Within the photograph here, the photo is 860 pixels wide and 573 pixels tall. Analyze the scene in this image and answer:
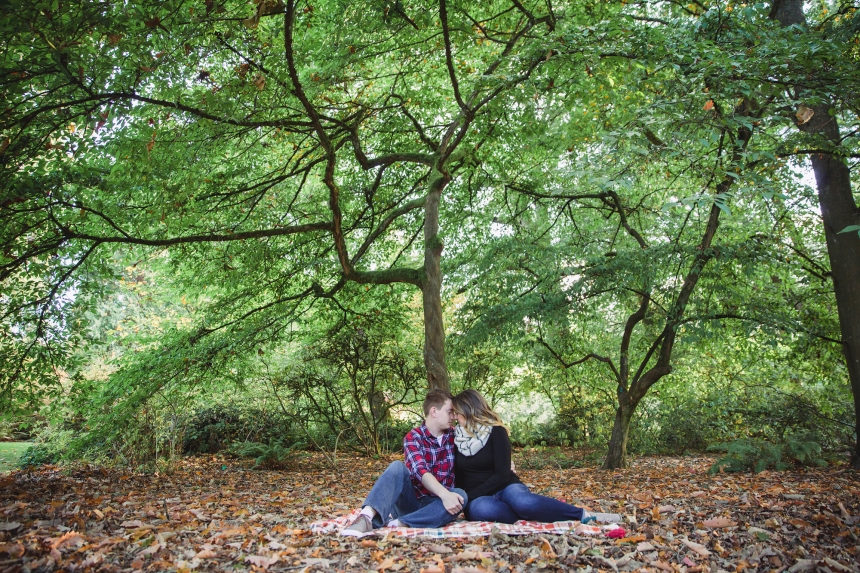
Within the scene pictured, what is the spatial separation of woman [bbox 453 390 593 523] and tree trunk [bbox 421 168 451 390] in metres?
3.33

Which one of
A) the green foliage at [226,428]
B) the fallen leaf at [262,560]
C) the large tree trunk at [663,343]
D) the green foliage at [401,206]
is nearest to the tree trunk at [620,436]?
the large tree trunk at [663,343]

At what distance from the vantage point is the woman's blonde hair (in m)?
4.19

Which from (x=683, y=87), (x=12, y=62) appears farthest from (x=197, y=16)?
(x=683, y=87)

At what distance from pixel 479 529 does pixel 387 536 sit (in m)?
0.63

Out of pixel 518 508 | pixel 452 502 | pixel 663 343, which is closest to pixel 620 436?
pixel 663 343

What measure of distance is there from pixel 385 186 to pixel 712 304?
18.4 ft

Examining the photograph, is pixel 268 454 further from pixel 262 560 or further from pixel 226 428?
pixel 262 560

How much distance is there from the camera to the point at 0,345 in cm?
618

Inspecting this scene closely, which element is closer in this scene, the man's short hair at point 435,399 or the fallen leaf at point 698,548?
the fallen leaf at point 698,548

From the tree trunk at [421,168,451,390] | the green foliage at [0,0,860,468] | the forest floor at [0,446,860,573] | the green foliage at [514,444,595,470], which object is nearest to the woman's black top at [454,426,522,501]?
the forest floor at [0,446,860,573]

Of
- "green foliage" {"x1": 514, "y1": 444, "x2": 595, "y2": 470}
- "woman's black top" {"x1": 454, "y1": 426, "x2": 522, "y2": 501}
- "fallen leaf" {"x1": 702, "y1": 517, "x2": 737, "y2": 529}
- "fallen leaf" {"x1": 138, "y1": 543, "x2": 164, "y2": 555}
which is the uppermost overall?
"woman's black top" {"x1": 454, "y1": 426, "x2": 522, "y2": 501}

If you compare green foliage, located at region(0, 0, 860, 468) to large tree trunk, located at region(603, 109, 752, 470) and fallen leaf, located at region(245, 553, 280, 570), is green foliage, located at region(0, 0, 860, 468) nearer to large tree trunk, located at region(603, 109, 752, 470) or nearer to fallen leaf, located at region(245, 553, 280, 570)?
large tree trunk, located at region(603, 109, 752, 470)

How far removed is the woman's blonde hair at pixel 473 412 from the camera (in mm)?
4191

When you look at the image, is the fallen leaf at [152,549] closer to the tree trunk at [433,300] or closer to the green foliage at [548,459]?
the tree trunk at [433,300]
